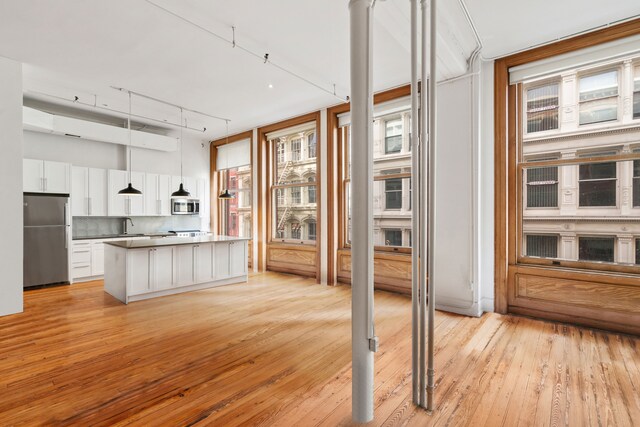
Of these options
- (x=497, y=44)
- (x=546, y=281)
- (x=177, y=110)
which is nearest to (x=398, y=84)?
(x=497, y=44)

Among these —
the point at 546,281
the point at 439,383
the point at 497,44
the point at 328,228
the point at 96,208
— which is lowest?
the point at 439,383

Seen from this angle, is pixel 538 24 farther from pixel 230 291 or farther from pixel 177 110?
pixel 177 110

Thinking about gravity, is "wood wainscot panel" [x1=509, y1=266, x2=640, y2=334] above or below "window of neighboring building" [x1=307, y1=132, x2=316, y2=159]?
below

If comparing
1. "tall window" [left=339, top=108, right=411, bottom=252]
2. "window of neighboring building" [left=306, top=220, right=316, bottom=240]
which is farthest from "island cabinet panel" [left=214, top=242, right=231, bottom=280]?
"tall window" [left=339, top=108, right=411, bottom=252]

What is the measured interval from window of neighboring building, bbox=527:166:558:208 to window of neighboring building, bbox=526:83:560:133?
0.52 metres

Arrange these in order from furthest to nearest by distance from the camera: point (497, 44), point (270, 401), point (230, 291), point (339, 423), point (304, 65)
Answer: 1. point (230, 291)
2. point (304, 65)
3. point (497, 44)
4. point (270, 401)
5. point (339, 423)

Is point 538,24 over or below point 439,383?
over

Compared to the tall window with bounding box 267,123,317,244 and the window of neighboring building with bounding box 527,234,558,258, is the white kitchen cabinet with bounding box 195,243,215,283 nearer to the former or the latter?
the tall window with bounding box 267,123,317,244

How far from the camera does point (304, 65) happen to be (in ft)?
13.9

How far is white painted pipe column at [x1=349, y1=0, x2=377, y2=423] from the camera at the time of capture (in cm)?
203

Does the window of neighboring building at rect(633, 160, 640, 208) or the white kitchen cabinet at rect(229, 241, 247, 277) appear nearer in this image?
the window of neighboring building at rect(633, 160, 640, 208)

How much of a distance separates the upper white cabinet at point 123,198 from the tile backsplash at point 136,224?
43cm

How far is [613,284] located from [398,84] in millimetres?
3687

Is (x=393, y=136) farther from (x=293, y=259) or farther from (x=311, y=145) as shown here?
(x=293, y=259)
